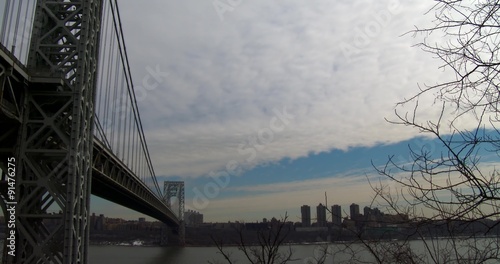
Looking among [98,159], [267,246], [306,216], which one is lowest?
[267,246]

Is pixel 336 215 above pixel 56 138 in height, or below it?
below

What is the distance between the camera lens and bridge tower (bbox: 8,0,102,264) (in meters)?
9.44

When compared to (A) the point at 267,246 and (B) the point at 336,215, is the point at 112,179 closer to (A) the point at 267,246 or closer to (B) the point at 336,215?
(A) the point at 267,246

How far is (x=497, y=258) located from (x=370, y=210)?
1.10 meters

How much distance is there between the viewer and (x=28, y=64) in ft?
32.9

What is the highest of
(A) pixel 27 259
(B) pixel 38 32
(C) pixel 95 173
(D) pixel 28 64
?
(B) pixel 38 32

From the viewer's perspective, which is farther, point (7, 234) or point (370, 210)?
point (7, 234)

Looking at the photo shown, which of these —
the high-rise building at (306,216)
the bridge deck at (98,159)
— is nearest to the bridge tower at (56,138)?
the bridge deck at (98,159)

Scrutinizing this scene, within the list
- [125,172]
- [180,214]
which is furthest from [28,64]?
[180,214]

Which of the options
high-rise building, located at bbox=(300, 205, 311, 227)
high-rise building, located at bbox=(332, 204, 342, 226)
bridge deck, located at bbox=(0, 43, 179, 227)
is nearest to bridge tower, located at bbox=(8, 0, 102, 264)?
bridge deck, located at bbox=(0, 43, 179, 227)

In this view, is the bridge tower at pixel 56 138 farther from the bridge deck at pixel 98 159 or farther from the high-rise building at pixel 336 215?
the high-rise building at pixel 336 215

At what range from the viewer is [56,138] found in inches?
409

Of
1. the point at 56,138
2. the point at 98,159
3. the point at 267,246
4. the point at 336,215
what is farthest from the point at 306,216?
the point at 98,159

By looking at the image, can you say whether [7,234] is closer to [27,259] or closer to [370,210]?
[27,259]
